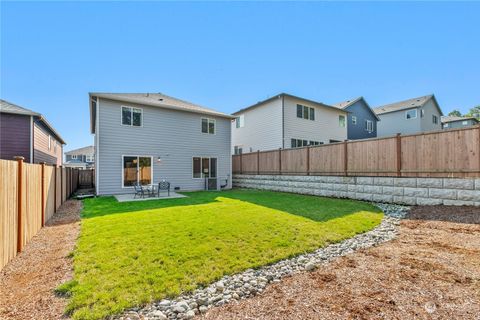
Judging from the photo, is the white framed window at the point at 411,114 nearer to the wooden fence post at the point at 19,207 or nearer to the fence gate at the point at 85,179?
the wooden fence post at the point at 19,207

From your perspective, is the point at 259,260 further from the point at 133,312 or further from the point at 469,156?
the point at 469,156

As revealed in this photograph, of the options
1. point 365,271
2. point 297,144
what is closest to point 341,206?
point 365,271

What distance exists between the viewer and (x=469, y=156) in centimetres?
660

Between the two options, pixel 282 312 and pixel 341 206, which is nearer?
pixel 282 312

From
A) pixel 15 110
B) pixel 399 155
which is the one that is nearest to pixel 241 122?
pixel 399 155

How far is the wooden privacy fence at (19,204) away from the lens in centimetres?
366

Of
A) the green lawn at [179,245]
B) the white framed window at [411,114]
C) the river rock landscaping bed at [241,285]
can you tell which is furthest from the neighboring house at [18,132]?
the white framed window at [411,114]

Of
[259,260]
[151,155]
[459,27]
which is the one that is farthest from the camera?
[151,155]

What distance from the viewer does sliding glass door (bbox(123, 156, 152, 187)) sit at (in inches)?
495

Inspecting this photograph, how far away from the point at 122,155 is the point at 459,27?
706 inches

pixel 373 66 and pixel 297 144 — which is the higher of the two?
pixel 373 66

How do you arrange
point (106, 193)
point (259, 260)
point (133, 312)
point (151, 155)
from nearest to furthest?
point (133, 312) → point (259, 260) → point (106, 193) → point (151, 155)

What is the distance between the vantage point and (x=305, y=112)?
18.3m

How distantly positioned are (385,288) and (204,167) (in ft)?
43.1
